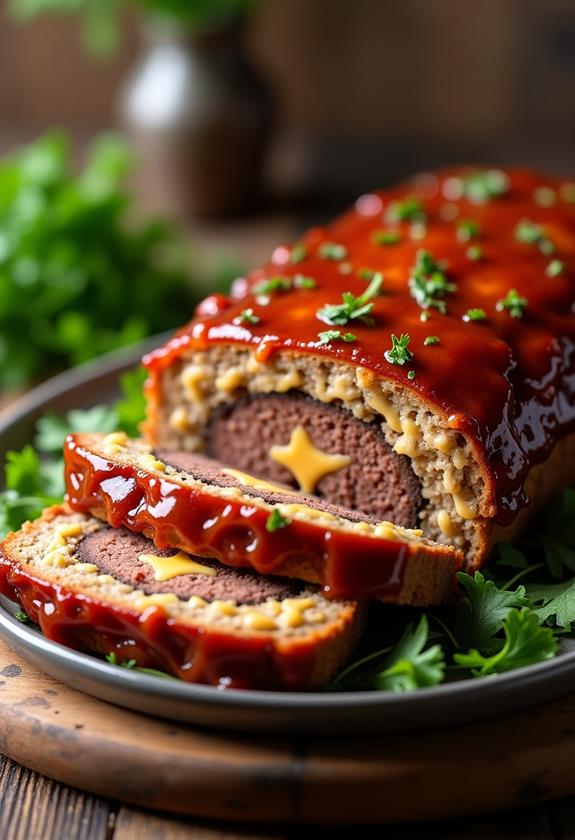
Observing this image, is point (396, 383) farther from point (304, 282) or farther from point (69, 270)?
point (69, 270)

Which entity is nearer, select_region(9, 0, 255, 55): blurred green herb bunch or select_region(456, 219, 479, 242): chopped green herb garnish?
select_region(456, 219, 479, 242): chopped green herb garnish

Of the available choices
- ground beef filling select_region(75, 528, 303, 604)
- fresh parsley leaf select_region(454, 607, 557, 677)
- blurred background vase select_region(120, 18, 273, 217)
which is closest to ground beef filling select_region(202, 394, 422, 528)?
ground beef filling select_region(75, 528, 303, 604)

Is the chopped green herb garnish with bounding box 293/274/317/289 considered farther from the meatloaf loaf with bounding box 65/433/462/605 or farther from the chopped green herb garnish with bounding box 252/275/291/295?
the meatloaf loaf with bounding box 65/433/462/605

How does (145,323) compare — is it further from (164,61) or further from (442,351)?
(442,351)

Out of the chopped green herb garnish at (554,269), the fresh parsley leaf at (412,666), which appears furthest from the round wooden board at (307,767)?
the chopped green herb garnish at (554,269)

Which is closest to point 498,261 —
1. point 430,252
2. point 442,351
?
point 430,252

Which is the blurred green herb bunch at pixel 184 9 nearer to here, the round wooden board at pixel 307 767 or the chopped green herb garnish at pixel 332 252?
the chopped green herb garnish at pixel 332 252

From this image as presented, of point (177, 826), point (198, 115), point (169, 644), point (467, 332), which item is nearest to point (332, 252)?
point (467, 332)
